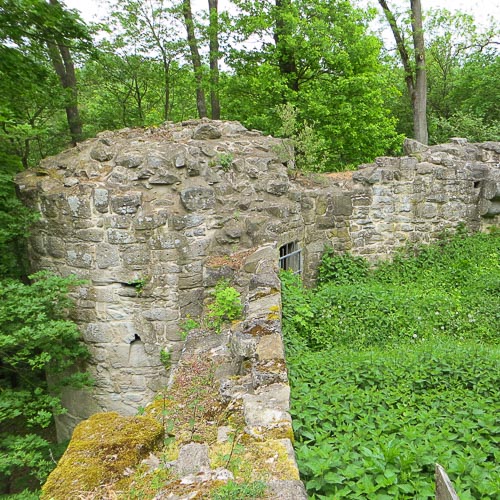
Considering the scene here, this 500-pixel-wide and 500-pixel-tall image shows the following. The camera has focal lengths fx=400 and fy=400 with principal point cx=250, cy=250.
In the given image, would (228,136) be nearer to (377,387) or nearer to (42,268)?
(42,268)

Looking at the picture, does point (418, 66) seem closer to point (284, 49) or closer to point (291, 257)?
point (284, 49)

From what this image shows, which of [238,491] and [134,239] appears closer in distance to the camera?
[238,491]

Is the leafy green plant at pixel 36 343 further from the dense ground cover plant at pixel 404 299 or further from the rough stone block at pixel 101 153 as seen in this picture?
the dense ground cover plant at pixel 404 299

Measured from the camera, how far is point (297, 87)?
42.3ft

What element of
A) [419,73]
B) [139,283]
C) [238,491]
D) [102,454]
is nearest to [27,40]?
[139,283]

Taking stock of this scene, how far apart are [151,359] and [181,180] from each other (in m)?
2.60

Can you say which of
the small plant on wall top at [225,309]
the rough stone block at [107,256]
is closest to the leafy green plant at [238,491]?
the small plant on wall top at [225,309]

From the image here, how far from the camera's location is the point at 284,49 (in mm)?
12547

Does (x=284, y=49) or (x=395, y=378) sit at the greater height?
(x=284, y=49)

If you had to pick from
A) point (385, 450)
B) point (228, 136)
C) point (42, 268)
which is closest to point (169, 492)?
point (385, 450)

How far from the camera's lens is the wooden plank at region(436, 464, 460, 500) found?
1.65 m

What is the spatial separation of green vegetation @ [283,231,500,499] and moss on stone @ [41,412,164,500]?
963 millimetres

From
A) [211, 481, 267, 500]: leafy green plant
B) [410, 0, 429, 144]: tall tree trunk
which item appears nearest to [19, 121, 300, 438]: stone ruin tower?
[211, 481, 267, 500]: leafy green plant

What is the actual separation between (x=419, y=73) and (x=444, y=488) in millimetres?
14415
